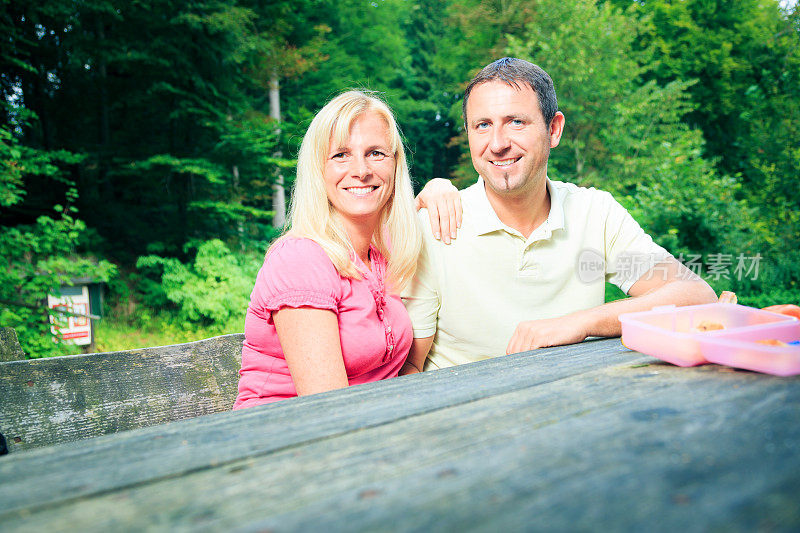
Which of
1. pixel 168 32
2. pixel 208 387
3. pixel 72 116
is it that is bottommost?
pixel 208 387

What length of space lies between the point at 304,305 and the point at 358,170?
0.58 meters

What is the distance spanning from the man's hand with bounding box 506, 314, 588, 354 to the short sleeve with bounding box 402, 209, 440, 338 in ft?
1.59

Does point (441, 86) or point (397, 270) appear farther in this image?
point (441, 86)

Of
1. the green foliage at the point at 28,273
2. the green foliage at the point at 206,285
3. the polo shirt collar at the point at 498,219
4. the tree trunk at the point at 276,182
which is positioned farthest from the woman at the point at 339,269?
the tree trunk at the point at 276,182

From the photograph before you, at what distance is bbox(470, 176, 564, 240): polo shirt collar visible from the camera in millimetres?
2242

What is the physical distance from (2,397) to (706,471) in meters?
1.67

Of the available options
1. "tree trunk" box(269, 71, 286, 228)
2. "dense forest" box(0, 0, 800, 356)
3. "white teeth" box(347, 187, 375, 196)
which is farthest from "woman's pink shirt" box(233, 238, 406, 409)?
"tree trunk" box(269, 71, 286, 228)

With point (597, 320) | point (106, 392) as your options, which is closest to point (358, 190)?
point (597, 320)

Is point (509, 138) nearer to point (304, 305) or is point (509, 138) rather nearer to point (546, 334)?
point (546, 334)

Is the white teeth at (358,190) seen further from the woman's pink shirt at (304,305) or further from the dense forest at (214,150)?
the dense forest at (214,150)

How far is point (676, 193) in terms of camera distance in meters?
8.06

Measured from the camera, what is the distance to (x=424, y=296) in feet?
7.37

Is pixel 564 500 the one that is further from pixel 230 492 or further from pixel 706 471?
pixel 230 492

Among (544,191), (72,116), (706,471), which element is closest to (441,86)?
(72,116)
